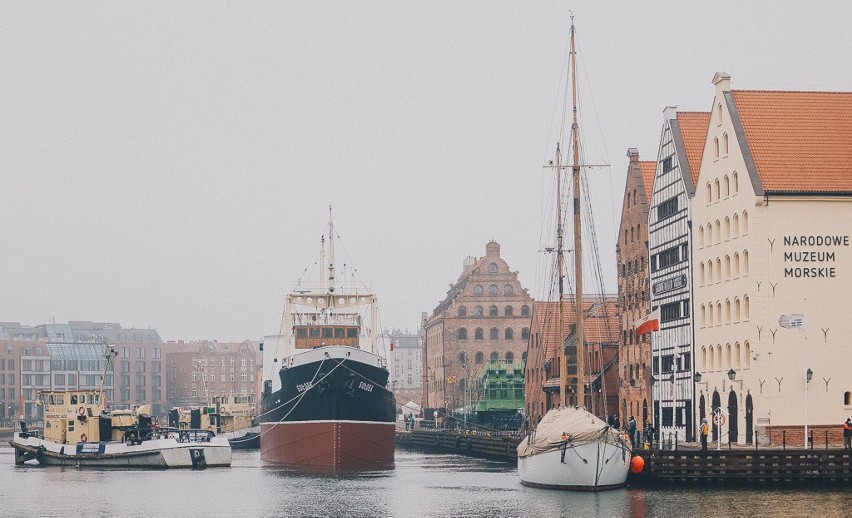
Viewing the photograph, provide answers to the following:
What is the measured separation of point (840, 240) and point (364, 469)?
30396mm

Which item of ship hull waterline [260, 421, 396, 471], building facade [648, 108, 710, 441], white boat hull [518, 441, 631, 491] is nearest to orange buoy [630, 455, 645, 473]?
white boat hull [518, 441, 631, 491]

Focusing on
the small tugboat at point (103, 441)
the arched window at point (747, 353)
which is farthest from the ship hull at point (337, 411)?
the arched window at point (747, 353)

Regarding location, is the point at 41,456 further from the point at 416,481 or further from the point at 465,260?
the point at 465,260

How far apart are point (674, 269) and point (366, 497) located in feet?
90.3

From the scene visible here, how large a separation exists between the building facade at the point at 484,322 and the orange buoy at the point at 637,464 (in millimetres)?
99707

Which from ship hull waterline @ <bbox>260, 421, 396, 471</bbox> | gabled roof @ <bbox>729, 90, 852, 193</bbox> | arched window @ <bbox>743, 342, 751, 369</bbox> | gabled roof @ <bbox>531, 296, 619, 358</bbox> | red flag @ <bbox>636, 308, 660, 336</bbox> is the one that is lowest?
ship hull waterline @ <bbox>260, 421, 396, 471</bbox>

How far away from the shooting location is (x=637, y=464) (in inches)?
2415

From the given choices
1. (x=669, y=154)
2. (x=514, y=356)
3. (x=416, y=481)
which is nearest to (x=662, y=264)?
(x=669, y=154)

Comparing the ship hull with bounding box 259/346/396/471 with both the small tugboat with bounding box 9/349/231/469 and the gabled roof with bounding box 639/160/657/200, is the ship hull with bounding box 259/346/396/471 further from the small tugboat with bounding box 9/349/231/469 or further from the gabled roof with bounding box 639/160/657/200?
the gabled roof with bounding box 639/160/657/200

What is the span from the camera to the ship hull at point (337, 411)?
86.3 m

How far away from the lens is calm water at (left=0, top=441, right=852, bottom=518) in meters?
53.1

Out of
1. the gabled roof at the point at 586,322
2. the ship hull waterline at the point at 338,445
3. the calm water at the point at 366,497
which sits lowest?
the calm water at the point at 366,497

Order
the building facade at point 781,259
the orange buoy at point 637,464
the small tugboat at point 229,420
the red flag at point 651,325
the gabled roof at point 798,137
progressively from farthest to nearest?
the small tugboat at point 229,420 < the red flag at point 651,325 < the gabled roof at point 798,137 < the building facade at point 781,259 < the orange buoy at point 637,464

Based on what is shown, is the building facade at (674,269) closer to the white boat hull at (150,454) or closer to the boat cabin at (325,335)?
the boat cabin at (325,335)
